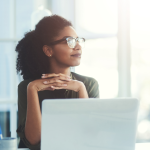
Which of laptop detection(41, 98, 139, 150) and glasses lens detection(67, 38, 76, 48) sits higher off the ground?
glasses lens detection(67, 38, 76, 48)

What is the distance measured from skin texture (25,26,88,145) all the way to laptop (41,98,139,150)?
2.55 ft

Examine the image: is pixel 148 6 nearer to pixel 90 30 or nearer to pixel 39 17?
pixel 90 30

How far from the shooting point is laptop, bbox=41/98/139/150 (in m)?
0.88

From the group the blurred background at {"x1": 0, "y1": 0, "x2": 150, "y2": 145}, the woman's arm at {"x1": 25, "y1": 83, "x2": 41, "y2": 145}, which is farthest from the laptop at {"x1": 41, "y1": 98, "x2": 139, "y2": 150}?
the blurred background at {"x1": 0, "y1": 0, "x2": 150, "y2": 145}

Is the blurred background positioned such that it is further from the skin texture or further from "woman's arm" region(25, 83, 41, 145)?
"woman's arm" region(25, 83, 41, 145)

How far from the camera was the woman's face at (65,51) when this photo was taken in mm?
1913

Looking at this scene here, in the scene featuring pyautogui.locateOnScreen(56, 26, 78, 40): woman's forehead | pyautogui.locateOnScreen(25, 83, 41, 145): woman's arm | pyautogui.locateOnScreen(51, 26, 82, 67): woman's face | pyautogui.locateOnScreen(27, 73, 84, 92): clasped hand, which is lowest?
pyautogui.locateOnScreen(25, 83, 41, 145): woman's arm

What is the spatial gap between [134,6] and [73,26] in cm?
66

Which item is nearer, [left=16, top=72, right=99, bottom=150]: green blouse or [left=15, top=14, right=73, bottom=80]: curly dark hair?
[left=16, top=72, right=99, bottom=150]: green blouse

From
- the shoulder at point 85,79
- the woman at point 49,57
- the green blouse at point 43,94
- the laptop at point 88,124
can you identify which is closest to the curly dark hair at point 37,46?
the woman at point 49,57

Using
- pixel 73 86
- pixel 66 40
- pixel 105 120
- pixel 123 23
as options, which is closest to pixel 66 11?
pixel 66 40

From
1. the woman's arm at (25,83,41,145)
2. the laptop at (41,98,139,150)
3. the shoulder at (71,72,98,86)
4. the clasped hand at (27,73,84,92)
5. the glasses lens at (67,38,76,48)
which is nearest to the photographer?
the laptop at (41,98,139,150)

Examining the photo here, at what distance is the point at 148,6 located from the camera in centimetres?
244

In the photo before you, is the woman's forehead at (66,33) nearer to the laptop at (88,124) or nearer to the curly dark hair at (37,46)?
the curly dark hair at (37,46)
